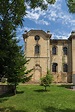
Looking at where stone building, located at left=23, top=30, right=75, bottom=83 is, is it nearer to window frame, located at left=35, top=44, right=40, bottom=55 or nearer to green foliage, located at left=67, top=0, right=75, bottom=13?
window frame, located at left=35, top=44, right=40, bottom=55

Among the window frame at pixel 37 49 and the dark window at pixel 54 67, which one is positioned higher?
the window frame at pixel 37 49

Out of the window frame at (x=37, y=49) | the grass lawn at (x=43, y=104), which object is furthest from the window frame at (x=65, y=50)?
the grass lawn at (x=43, y=104)

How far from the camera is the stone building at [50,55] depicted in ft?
148

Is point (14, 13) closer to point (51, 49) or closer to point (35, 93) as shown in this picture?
point (35, 93)

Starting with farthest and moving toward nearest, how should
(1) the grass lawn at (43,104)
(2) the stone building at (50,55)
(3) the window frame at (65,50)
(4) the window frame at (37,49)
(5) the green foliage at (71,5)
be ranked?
(3) the window frame at (65,50) < (4) the window frame at (37,49) < (2) the stone building at (50,55) < (1) the grass lawn at (43,104) < (5) the green foliage at (71,5)

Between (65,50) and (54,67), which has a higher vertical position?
(65,50)

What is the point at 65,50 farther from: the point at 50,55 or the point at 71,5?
the point at 71,5

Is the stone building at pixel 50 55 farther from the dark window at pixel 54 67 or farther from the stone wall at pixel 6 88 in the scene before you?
the stone wall at pixel 6 88

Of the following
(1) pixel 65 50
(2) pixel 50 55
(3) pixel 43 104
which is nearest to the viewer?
(3) pixel 43 104

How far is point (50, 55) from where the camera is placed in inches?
1818

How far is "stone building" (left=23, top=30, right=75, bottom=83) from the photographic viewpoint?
4509 cm

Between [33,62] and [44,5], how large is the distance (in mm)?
30939

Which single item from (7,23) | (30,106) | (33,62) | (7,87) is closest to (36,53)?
(33,62)

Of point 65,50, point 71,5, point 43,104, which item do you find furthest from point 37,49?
point 71,5
